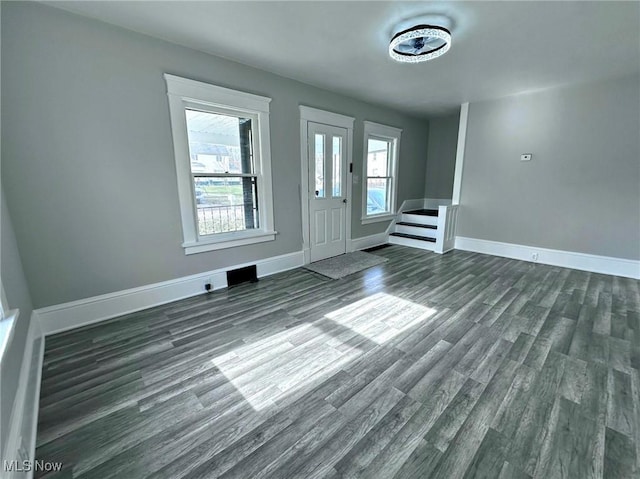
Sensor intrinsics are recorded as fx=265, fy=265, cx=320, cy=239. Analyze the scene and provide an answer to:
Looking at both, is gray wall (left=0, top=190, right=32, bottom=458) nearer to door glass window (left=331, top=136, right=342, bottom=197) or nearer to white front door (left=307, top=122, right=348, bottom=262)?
white front door (left=307, top=122, right=348, bottom=262)

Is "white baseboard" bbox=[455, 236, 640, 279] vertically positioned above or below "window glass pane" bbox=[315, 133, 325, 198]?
below

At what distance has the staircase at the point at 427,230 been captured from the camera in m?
4.85

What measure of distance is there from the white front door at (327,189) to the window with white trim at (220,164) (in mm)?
792

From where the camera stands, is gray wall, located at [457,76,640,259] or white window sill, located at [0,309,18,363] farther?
gray wall, located at [457,76,640,259]

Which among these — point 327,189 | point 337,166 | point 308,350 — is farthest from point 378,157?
point 308,350

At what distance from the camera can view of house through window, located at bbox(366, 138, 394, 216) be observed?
5.20 m

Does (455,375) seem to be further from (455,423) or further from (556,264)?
(556,264)

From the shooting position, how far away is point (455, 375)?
1.85 m

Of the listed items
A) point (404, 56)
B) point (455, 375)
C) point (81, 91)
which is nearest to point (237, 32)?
point (81, 91)

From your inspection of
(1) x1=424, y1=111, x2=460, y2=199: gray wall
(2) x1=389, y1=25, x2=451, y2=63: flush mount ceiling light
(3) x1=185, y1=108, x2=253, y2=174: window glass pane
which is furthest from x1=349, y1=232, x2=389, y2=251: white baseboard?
(2) x1=389, y1=25, x2=451, y2=63: flush mount ceiling light

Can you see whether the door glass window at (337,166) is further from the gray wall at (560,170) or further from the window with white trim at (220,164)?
the gray wall at (560,170)

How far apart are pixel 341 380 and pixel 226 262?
2129mm

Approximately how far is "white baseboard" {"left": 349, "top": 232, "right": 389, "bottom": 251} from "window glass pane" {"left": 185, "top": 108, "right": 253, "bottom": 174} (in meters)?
2.42

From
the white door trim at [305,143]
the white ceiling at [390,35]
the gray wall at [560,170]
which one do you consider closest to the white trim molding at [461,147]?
the gray wall at [560,170]
